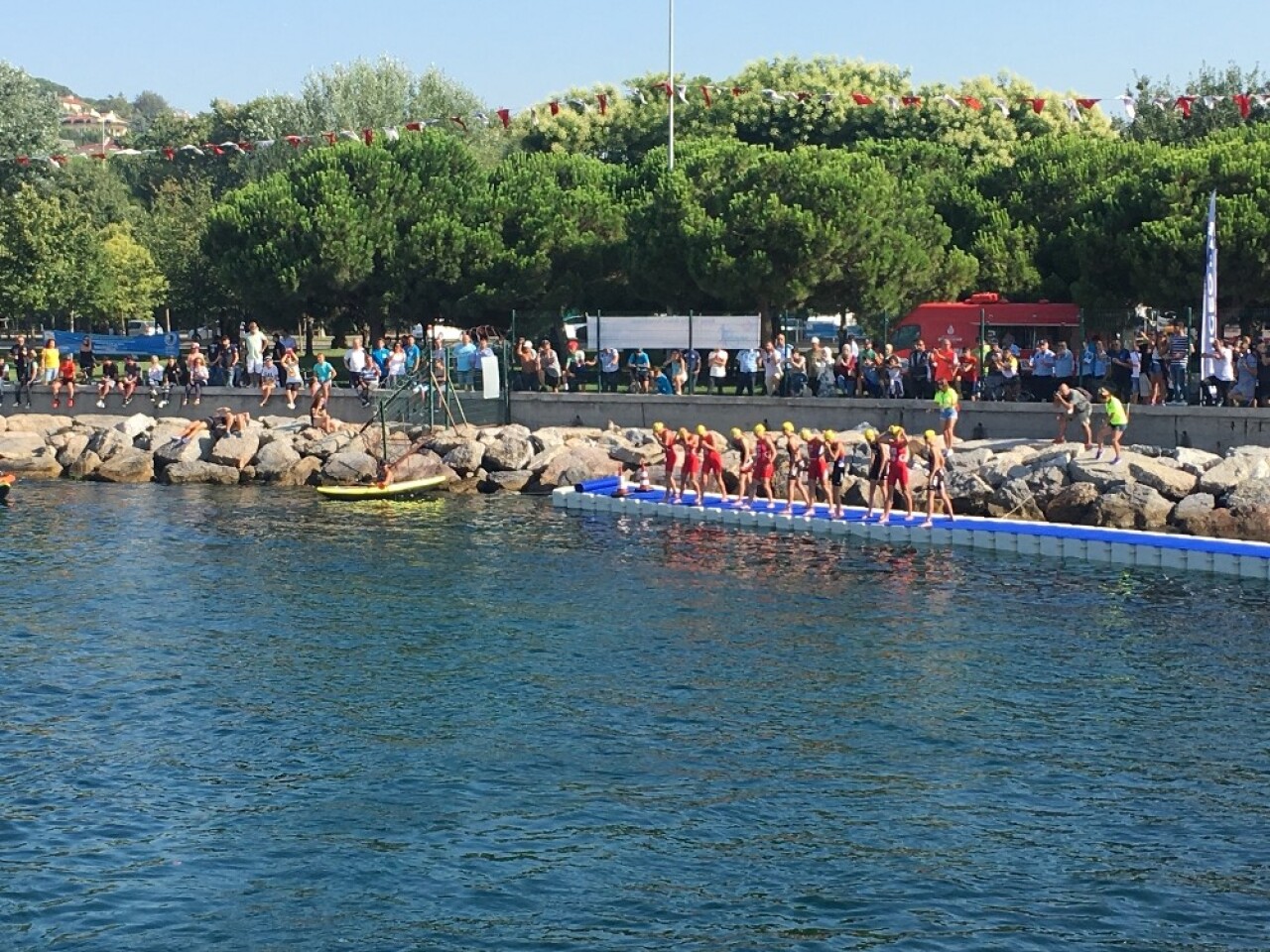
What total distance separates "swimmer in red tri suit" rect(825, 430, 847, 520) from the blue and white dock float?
205 mm

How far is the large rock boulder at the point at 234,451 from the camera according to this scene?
146ft

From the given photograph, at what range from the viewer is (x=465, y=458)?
42.3 m

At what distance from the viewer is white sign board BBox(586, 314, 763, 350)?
4375 cm

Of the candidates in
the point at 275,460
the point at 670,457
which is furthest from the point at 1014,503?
the point at 275,460

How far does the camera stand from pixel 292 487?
43.1 metres

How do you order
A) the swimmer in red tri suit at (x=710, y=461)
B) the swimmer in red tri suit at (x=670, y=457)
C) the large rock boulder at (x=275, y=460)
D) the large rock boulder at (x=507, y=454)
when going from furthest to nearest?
1. the large rock boulder at (x=275, y=460)
2. the large rock boulder at (x=507, y=454)
3. the swimmer in red tri suit at (x=670, y=457)
4. the swimmer in red tri suit at (x=710, y=461)

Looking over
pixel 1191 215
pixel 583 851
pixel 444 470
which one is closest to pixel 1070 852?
pixel 583 851

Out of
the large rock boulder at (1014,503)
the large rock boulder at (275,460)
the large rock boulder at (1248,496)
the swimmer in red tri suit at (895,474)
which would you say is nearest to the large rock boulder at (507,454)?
the large rock boulder at (275,460)

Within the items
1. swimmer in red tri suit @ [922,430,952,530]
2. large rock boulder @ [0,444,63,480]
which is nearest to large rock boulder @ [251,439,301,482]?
large rock boulder @ [0,444,63,480]

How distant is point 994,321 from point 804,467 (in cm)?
→ 1409

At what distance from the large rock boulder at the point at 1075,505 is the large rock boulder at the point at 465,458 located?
1396 cm

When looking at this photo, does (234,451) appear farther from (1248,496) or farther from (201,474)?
(1248,496)

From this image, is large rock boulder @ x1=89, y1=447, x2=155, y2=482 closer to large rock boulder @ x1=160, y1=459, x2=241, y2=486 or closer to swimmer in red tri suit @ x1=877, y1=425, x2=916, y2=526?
large rock boulder @ x1=160, y1=459, x2=241, y2=486

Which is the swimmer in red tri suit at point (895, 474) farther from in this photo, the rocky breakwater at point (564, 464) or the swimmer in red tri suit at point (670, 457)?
the swimmer in red tri suit at point (670, 457)
